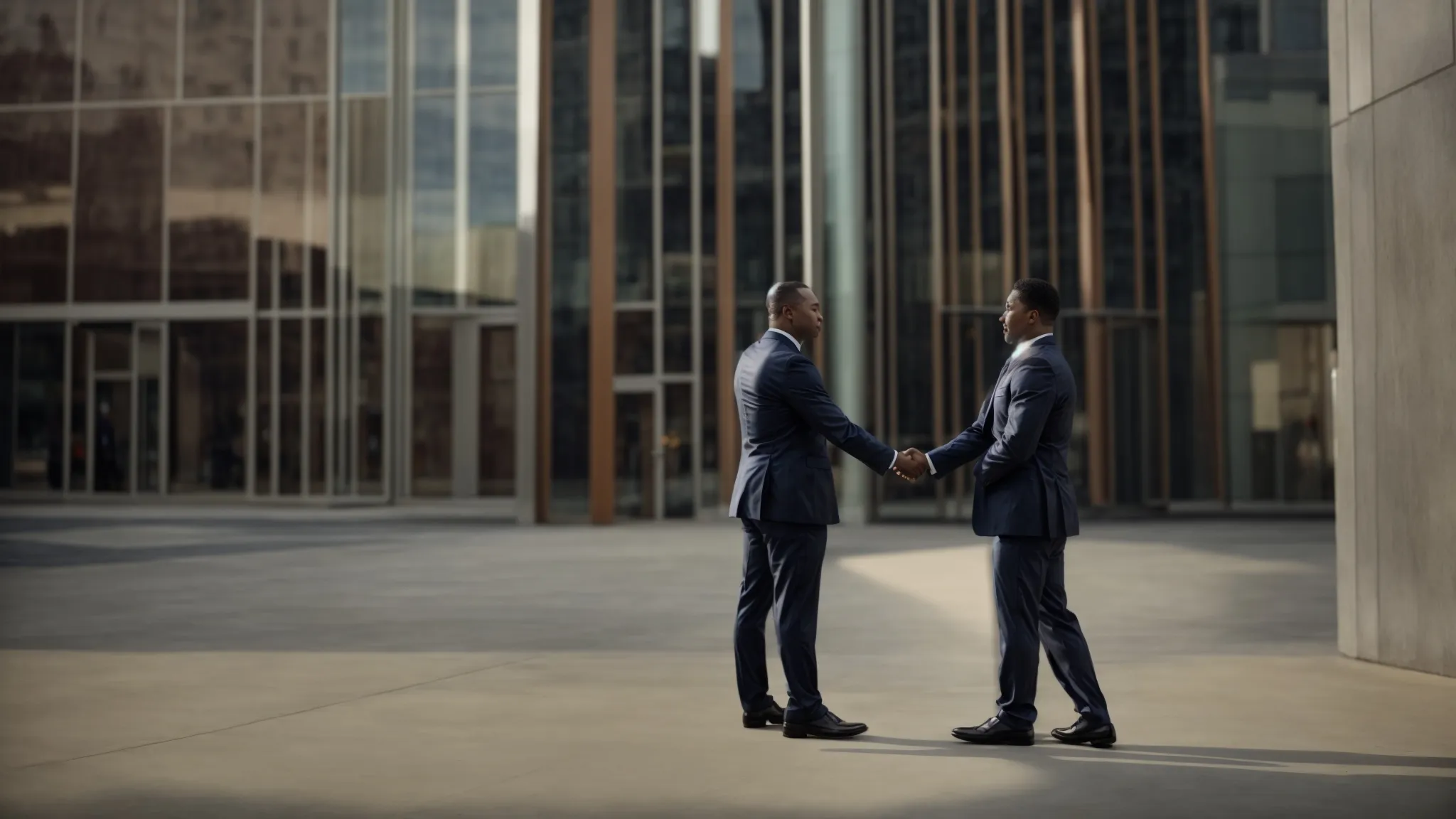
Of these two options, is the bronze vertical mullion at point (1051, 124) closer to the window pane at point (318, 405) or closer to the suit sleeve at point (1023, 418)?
the window pane at point (318, 405)

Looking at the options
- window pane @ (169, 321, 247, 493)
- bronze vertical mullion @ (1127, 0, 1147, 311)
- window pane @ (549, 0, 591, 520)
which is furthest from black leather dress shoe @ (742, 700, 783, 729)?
window pane @ (169, 321, 247, 493)

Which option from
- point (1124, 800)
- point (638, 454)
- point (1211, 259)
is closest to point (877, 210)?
point (638, 454)

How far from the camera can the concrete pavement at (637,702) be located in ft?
17.5

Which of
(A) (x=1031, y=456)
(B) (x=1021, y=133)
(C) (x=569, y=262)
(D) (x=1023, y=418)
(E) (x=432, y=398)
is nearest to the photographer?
(D) (x=1023, y=418)

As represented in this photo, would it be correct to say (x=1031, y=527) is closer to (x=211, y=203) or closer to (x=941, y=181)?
(x=941, y=181)

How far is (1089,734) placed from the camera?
20.5 ft

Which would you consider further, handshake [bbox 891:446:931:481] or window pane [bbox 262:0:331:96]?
window pane [bbox 262:0:331:96]

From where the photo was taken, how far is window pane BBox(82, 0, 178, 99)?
3447 centimetres

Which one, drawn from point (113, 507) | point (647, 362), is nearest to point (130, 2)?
point (113, 507)

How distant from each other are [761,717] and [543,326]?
18551 millimetres

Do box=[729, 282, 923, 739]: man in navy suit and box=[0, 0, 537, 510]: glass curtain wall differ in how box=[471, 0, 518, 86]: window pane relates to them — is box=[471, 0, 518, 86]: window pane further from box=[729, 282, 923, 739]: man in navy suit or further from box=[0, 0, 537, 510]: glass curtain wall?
box=[729, 282, 923, 739]: man in navy suit

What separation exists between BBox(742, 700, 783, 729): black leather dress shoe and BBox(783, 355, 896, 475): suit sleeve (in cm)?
117

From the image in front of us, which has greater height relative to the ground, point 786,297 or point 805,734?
point 786,297

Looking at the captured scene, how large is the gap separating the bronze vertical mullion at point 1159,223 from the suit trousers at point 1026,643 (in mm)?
21179
